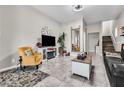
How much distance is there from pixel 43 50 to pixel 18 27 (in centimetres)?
163

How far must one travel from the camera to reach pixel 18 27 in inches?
137

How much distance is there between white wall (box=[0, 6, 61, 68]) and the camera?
2991 millimetres

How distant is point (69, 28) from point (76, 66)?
14.6 feet

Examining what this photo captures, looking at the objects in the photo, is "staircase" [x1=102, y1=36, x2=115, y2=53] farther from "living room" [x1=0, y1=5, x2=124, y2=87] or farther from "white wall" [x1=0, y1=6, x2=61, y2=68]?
"white wall" [x1=0, y1=6, x2=61, y2=68]

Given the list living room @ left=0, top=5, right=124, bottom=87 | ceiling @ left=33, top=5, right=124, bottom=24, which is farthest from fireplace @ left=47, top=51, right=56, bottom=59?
ceiling @ left=33, top=5, right=124, bottom=24

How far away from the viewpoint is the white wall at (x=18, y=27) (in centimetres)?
299

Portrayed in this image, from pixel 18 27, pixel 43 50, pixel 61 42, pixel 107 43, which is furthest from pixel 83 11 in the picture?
pixel 107 43

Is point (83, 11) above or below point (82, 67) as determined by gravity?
→ above

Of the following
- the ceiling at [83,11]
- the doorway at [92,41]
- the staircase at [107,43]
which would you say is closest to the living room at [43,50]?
the ceiling at [83,11]

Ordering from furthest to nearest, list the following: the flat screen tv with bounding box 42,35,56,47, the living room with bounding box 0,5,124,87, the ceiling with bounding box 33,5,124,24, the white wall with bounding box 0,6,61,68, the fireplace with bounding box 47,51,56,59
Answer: the fireplace with bounding box 47,51,56,59 < the flat screen tv with bounding box 42,35,56,47 < the ceiling with bounding box 33,5,124,24 < the white wall with bounding box 0,6,61,68 < the living room with bounding box 0,5,124,87

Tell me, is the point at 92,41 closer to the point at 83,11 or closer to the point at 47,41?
the point at 83,11

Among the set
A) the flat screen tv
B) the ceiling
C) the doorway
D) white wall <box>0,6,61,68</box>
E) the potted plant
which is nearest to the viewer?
white wall <box>0,6,61,68</box>

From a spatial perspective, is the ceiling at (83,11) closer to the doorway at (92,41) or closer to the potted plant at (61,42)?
the potted plant at (61,42)
